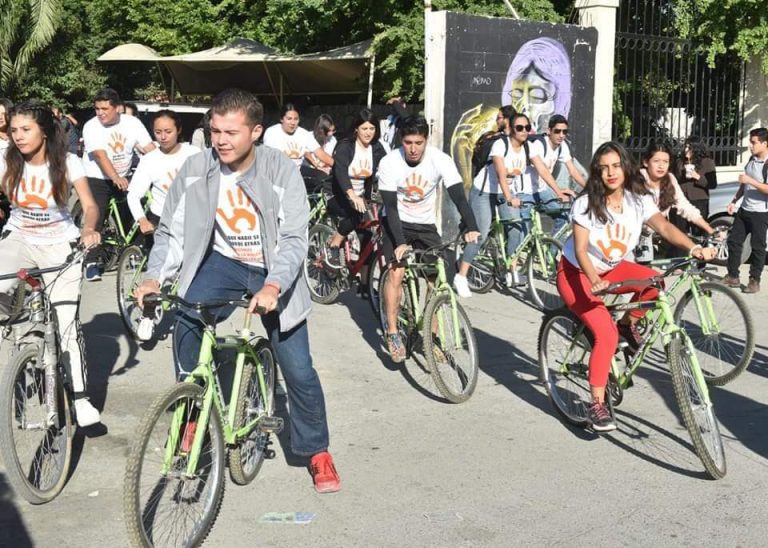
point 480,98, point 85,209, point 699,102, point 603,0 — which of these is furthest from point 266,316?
point 699,102

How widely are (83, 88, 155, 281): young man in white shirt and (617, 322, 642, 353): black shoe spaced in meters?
5.61

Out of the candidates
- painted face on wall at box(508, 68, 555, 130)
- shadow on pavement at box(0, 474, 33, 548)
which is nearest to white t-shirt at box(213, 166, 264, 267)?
shadow on pavement at box(0, 474, 33, 548)

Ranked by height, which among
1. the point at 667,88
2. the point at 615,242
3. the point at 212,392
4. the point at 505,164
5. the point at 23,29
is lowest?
the point at 212,392

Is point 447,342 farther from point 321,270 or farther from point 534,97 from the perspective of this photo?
point 534,97

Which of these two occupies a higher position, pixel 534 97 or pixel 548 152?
pixel 534 97

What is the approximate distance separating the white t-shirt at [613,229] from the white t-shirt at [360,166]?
4176 millimetres

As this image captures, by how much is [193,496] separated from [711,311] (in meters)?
4.10

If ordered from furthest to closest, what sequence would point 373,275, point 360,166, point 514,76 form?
point 514,76, point 360,166, point 373,275

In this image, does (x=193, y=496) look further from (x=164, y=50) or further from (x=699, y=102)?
(x=164, y=50)

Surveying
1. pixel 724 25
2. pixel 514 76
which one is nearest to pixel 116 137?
pixel 514 76

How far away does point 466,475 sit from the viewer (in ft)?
17.7

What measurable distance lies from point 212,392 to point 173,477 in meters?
0.40

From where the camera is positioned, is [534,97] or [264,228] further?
[534,97]

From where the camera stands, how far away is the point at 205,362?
4352 mm
